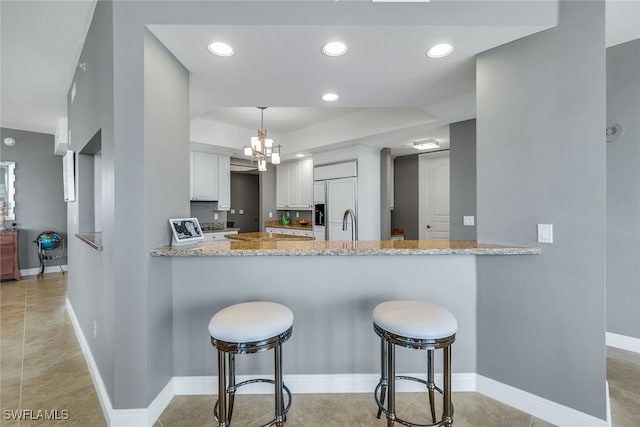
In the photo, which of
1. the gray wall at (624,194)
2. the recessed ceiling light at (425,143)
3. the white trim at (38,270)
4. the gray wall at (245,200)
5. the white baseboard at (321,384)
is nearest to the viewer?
the white baseboard at (321,384)

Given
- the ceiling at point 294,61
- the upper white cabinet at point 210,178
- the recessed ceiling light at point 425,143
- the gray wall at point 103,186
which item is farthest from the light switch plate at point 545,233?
the upper white cabinet at point 210,178

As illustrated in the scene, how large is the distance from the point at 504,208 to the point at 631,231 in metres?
1.61

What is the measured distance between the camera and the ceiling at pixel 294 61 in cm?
176

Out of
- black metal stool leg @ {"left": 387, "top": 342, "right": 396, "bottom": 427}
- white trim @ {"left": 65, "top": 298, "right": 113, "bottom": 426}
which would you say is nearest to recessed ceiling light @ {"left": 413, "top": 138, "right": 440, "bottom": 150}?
black metal stool leg @ {"left": 387, "top": 342, "right": 396, "bottom": 427}

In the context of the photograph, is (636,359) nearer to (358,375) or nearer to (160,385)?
(358,375)

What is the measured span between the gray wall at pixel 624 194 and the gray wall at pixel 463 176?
1.18 meters

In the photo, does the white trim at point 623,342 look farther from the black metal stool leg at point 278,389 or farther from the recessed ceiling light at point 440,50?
the black metal stool leg at point 278,389

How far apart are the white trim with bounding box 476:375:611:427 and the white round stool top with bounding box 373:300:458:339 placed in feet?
2.79

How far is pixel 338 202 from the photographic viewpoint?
486cm

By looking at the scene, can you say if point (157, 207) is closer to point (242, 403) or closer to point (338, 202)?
point (242, 403)

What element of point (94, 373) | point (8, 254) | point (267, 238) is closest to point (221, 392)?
point (94, 373)

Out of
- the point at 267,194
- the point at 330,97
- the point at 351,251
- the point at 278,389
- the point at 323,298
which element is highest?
the point at 330,97

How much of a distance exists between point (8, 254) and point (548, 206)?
7.43 metres

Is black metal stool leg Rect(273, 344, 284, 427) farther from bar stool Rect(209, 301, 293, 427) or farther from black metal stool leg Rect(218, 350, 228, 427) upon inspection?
black metal stool leg Rect(218, 350, 228, 427)
